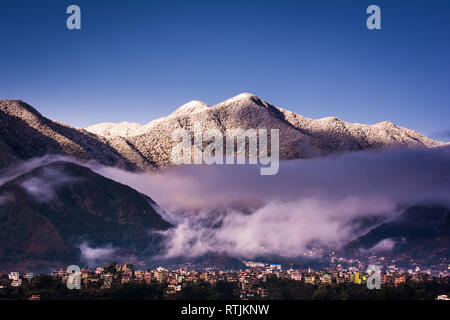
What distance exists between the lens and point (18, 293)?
105 meters

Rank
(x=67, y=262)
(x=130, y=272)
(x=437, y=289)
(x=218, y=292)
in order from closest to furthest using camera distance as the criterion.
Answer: (x=218, y=292) < (x=437, y=289) < (x=130, y=272) < (x=67, y=262)
